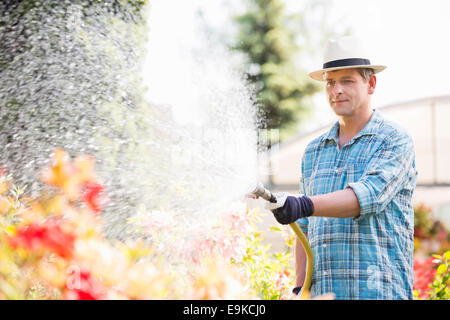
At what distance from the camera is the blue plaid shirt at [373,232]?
1509mm

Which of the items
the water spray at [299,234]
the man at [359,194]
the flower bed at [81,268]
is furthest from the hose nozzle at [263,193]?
the flower bed at [81,268]

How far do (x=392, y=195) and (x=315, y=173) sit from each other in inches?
14.7

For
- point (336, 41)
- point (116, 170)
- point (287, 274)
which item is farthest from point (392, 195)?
point (116, 170)

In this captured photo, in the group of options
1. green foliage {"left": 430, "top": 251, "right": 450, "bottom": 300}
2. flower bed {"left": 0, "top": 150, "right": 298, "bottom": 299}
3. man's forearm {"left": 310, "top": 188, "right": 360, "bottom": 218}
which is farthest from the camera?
green foliage {"left": 430, "top": 251, "right": 450, "bottom": 300}

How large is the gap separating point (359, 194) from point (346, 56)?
0.59 meters

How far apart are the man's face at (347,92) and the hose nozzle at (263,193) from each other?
0.61 metres

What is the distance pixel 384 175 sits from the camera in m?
1.41

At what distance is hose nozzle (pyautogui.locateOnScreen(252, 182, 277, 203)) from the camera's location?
1193 mm

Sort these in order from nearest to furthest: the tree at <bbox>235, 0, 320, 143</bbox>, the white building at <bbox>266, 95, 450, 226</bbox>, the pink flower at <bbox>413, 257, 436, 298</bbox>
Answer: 1. the pink flower at <bbox>413, 257, 436, 298</bbox>
2. the white building at <bbox>266, 95, 450, 226</bbox>
3. the tree at <bbox>235, 0, 320, 143</bbox>

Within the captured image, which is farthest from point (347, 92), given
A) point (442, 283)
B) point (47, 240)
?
point (442, 283)

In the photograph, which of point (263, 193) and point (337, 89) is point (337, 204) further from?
point (337, 89)

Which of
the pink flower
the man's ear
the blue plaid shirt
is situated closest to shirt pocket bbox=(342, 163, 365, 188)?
the blue plaid shirt

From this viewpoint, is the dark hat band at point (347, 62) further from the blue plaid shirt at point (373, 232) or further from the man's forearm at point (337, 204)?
the man's forearm at point (337, 204)

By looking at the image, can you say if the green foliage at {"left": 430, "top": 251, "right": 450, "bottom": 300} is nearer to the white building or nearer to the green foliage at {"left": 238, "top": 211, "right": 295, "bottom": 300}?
the green foliage at {"left": 238, "top": 211, "right": 295, "bottom": 300}
